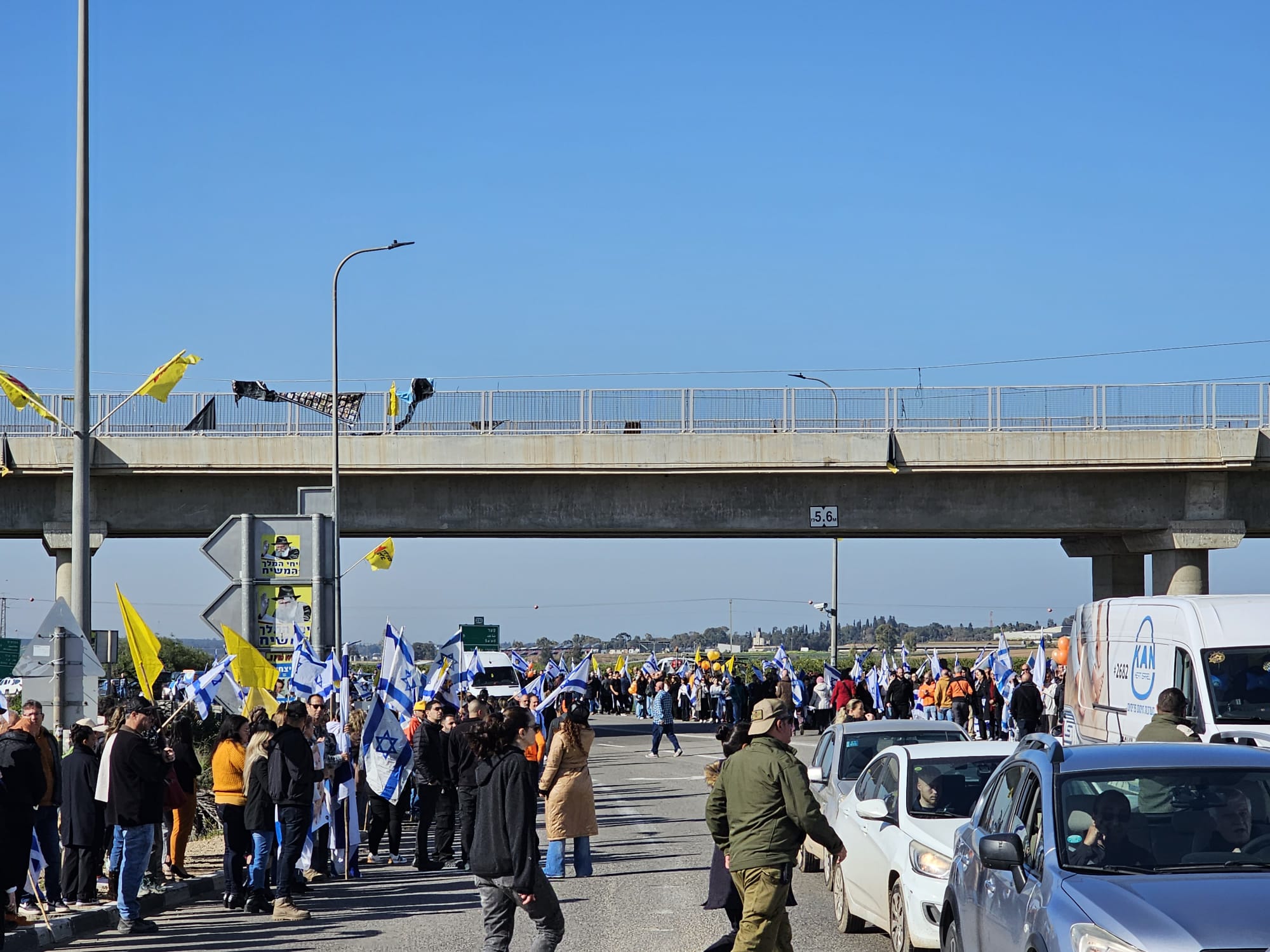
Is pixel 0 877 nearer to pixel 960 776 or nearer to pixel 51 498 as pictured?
pixel 960 776

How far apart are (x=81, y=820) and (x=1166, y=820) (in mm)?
8881

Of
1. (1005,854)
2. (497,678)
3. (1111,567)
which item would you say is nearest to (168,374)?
(1005,854)

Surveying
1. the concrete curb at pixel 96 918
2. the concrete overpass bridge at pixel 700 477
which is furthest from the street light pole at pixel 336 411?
the concrete curb at pixel 96 918

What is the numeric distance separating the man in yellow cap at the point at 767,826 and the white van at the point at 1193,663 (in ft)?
19.8

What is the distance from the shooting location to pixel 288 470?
111ft

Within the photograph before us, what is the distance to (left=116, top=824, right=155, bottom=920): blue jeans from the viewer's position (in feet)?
37.4

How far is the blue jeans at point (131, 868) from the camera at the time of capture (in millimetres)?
11398

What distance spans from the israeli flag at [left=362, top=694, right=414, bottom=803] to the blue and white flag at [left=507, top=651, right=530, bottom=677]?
29.8 meters

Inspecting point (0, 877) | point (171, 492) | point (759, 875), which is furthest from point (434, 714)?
point (171, 492)

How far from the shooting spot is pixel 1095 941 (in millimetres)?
5750

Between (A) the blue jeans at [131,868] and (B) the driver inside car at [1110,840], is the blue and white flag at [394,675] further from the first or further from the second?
(B) the driver inside car at [1110,840]

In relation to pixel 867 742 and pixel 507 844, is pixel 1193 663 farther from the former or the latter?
pixel 507 844

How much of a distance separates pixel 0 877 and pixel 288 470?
24.6 metres

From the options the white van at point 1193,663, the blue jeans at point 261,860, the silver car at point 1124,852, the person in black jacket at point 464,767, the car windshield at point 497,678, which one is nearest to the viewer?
the silver car at point 1124,852
